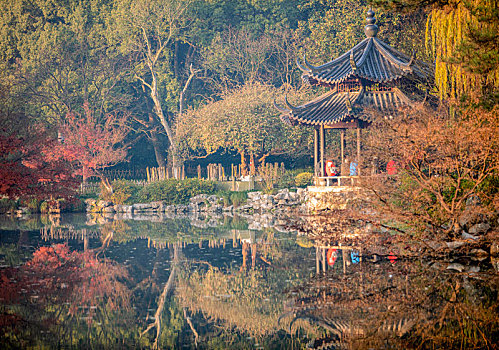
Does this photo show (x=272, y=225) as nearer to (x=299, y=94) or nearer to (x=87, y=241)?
(x=87, y=241)

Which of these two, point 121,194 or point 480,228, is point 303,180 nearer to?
point 121,194

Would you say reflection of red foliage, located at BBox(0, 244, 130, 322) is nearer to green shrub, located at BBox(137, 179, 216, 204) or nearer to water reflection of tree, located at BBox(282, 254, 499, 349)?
water reflection of tree, located at BBox(282, 254, 499, 349)

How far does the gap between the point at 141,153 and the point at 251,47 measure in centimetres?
1055

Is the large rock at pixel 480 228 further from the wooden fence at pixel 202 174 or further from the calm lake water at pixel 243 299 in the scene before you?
the wooden fence at pixel 202 174

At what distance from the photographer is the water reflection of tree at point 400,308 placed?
266 inches

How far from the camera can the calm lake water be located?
22.8 feet

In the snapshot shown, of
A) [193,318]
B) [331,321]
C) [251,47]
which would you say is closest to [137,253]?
[193,318]

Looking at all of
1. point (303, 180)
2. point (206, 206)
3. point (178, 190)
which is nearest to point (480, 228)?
point (303, 180)

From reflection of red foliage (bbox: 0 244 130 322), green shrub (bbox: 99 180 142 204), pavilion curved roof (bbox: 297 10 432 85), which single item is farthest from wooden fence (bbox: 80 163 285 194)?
reflection of red foliage (bbox: 0 244 130 322)

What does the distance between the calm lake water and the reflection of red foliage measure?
20 mm

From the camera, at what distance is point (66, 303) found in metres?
8.73

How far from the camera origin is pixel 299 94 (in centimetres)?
3262

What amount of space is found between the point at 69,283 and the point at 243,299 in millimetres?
3275

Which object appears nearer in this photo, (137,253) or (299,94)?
(137,253)
